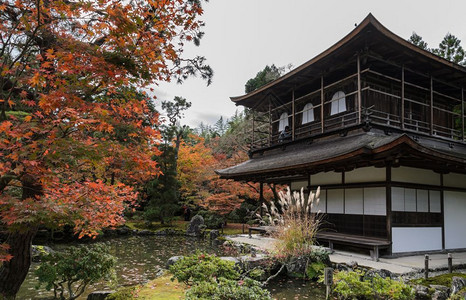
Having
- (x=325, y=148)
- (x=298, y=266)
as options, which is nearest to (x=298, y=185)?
(x=325, y=148)

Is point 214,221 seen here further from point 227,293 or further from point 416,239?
point 227,293

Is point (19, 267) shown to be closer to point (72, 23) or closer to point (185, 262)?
point (185, 262)

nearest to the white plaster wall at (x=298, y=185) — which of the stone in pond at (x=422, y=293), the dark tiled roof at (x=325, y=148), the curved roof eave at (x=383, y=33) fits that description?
the dark tiled roof at (x=325, y=148)

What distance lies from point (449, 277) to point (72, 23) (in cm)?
707

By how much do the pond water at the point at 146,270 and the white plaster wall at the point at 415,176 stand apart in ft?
12.1

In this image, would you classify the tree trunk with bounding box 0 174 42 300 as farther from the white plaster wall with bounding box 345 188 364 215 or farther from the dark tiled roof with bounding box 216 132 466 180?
the white plaster wall with bounding box 345 188 364 215

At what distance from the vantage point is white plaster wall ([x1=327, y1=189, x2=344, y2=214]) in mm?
8961

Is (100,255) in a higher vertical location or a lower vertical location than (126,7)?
lower

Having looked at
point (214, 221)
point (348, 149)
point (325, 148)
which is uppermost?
point (325, 148)

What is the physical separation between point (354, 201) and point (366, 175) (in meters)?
0.85

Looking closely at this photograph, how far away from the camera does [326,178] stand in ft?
31.2

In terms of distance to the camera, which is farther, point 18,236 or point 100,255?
point 100,255

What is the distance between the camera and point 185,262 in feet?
12.9

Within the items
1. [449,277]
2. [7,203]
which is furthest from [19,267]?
[449,277]
